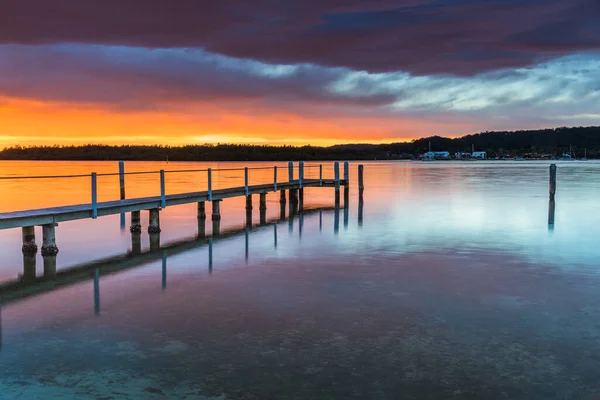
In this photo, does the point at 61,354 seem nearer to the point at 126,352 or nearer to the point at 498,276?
the point at 126,352

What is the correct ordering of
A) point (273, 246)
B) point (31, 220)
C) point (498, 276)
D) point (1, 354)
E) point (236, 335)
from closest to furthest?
point (1, 354), point (236, 335), point (498, 276), point (31, 220), point (273, 246)

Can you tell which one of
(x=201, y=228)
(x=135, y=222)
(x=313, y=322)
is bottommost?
(x=201, y=228)

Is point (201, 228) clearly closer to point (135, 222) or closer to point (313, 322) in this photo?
point (135, 222)

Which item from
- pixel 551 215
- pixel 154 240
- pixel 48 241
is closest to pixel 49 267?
pixel 48 241

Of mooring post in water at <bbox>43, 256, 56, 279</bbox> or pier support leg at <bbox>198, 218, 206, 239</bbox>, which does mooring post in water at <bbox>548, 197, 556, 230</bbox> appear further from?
mooring post in water at <bbox>43, 256, 56, 279</bbox>

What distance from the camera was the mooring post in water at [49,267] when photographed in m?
10.7

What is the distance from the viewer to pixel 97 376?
561 cm

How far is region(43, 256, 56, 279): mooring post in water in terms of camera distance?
10695 millimetres

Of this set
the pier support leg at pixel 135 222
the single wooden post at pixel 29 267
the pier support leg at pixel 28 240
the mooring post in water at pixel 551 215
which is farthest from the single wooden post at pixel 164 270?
the mooring post in water at pixel 551 215

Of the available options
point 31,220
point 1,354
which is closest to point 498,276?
point 1,354

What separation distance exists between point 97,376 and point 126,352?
675mm

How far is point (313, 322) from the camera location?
741 centimetres

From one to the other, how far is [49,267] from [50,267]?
2 cm

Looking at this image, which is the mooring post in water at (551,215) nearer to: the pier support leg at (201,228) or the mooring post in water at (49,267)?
the pier support leg at (201,228)
